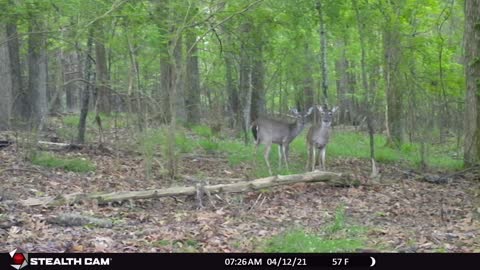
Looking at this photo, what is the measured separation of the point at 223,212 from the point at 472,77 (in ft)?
20.4

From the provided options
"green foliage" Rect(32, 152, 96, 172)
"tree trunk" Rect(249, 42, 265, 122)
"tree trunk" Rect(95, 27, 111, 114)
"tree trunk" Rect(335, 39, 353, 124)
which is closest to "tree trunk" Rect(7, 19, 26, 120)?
"tree trunk" Rect(95, 27, 111, 114)

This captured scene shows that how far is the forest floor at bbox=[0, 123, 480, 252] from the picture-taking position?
6.98 meters

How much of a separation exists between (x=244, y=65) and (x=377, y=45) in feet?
11.2

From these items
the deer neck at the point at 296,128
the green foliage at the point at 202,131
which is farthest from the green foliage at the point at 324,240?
the green foliage at the point at 202,131

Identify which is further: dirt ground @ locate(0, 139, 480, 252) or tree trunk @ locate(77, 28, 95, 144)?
tree trunk @ locate(77, 28, 95, 144)

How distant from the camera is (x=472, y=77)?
11953 millimetres

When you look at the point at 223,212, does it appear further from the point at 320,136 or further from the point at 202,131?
the point at 202,131

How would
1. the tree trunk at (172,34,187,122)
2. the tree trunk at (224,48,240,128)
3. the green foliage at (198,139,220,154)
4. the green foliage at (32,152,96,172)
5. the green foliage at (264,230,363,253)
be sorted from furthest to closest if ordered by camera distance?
the tree trunk at (224,48,240,128) → the green foliage at (198,139,220,154) → the green foliage at (32,152,96,172) → the tree trunk at (172,34,187,122) → the green foliage at (264,230,363,253)

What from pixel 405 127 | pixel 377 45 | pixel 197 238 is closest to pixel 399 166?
→ pixel 377 45

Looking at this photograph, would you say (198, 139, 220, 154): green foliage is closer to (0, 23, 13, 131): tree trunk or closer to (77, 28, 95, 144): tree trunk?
(77, 28, 95, 144): tree trunk
